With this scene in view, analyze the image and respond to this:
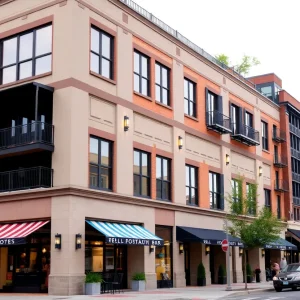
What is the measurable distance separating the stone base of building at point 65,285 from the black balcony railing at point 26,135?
6.31m

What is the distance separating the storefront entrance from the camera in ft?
90.6

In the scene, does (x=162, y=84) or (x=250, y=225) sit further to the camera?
(x=162, y=84)

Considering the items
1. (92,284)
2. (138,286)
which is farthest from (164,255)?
(92,284)

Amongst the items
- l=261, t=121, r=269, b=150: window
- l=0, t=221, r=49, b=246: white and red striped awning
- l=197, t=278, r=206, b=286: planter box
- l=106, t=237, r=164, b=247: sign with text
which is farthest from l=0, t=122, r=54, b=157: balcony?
l=261, t=121, r=269, b=150: window

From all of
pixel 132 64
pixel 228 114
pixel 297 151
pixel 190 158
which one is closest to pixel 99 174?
pixel 132 64

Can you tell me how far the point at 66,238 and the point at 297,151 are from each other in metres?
35.5

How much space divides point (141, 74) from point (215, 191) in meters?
11.2

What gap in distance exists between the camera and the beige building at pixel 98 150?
2680 cm

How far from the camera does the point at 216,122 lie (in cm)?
3947

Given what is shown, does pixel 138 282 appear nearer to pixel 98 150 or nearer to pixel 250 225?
pixel 98 150

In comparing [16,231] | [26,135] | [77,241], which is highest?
[26,135]

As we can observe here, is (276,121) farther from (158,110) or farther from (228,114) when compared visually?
(158,110)

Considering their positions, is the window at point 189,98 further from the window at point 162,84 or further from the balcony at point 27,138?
the balcony at point 27,138

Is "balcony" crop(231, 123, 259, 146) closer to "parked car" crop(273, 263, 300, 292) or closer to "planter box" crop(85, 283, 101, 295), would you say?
"parked car" crop(273, 263, 300, 292)
